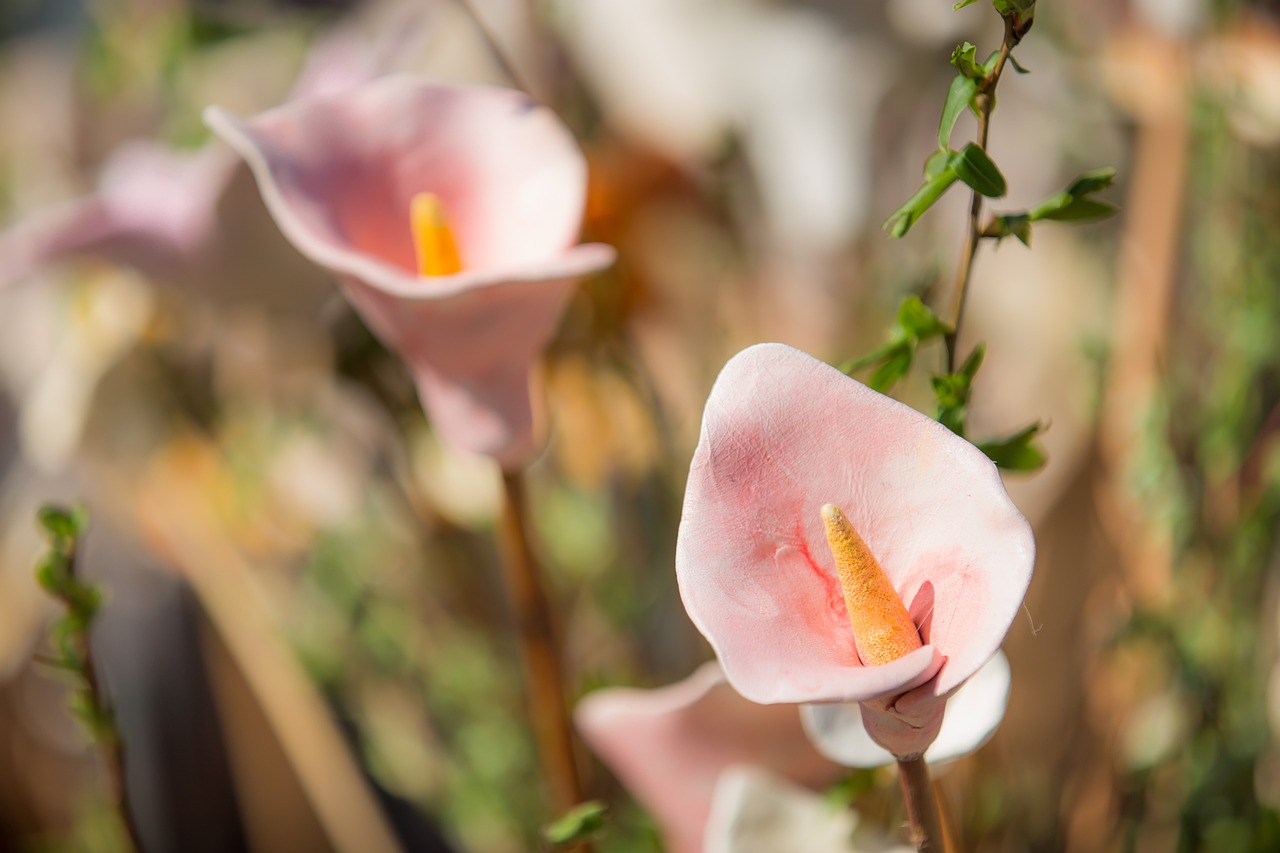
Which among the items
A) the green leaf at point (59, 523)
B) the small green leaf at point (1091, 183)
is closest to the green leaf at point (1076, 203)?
the small green leaf at point (1091, 183)

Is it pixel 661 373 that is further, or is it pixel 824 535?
pixel 661 373

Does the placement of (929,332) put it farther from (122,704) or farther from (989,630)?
(122,704)

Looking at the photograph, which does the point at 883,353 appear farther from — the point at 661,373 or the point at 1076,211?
the point at 661,373

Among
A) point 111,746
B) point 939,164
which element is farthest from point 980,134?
point 111,746

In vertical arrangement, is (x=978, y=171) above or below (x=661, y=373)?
above

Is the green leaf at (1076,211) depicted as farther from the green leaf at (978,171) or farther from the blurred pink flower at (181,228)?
the blurred pink flower at (181,228)
